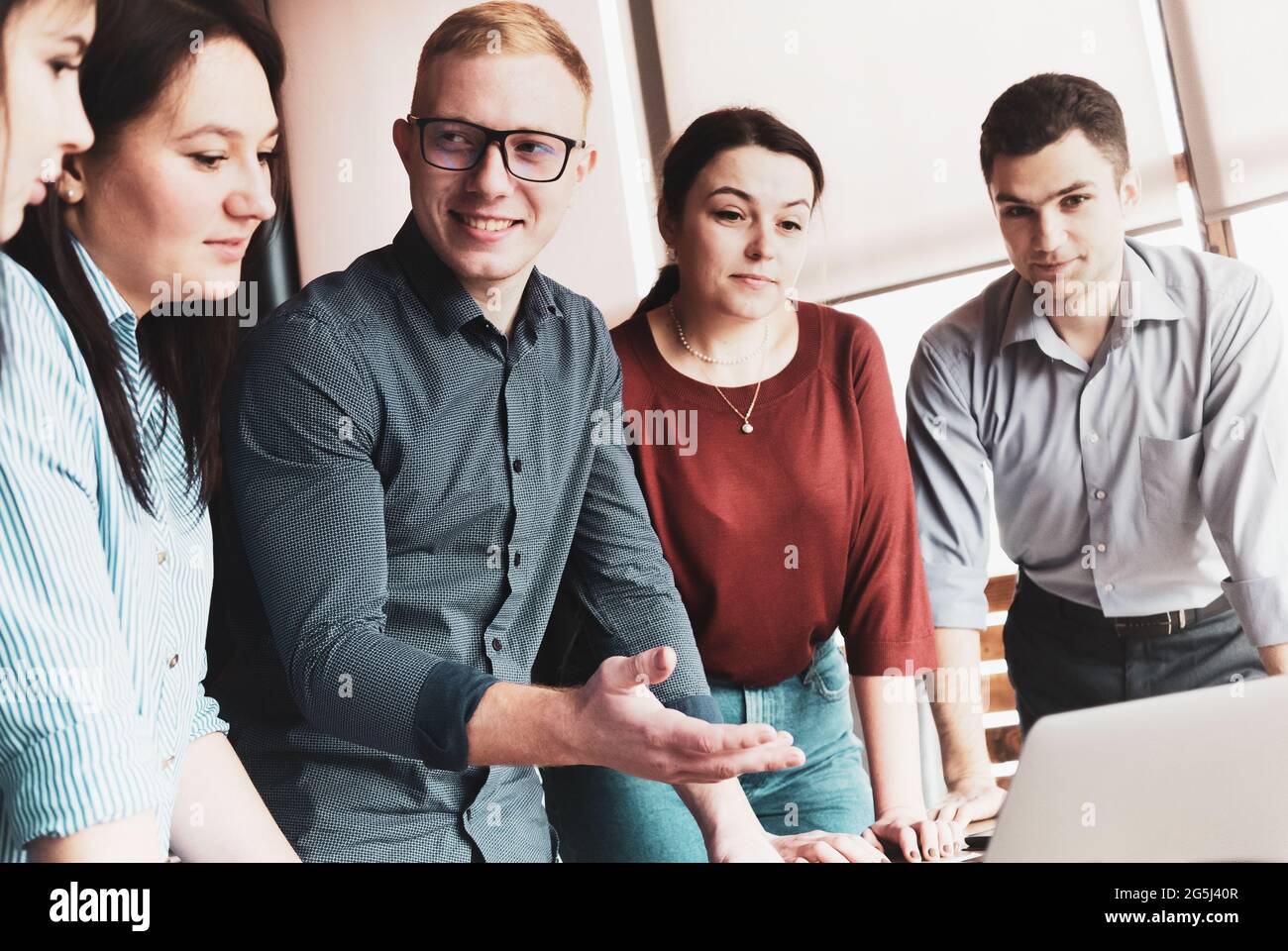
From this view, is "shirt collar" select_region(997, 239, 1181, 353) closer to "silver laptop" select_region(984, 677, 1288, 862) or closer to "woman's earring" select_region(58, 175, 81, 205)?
"silver laptop" select_region(984, 677, 1288, 862)

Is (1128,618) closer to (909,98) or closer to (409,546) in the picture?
(909,98)

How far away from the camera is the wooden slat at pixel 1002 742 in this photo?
1.65 metres

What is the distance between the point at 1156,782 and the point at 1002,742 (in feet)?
1.77

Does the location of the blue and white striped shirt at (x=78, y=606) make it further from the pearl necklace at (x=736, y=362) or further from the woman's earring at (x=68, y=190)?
the pearl necklace at (x=736, y=362)

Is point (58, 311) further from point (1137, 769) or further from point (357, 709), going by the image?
point (1137, 769)

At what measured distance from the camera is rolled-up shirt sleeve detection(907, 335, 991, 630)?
5.60ft

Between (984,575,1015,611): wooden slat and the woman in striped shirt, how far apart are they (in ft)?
3.18

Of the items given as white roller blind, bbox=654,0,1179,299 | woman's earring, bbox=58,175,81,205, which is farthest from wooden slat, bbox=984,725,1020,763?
woman's earring, bbox=58,175,81,205

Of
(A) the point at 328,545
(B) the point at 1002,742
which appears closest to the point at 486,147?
(A) the point at 328,545

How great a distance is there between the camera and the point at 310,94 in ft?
5.20

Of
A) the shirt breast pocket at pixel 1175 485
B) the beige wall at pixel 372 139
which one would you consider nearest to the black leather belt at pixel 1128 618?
the shirt breast pocket at pixel 1175 485

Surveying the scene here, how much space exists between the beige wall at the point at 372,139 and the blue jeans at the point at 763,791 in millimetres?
556

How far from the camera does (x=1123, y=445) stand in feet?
5.60

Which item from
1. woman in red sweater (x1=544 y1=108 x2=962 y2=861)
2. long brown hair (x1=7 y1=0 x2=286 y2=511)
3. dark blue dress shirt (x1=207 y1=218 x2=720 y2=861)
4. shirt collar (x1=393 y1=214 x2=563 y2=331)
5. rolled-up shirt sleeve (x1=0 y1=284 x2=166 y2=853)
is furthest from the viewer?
woman in red sweater (x1=544 y1=108 x2=962 y2=861)
